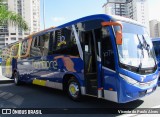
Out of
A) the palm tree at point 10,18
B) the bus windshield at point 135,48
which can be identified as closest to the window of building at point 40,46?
the palm tree at point 10,18

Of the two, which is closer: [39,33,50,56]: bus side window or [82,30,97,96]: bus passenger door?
[82,30,97,96]: bus passenger door

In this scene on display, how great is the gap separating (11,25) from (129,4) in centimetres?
12222

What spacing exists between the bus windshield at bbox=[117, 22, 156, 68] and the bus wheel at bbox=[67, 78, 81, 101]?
89.8 inches

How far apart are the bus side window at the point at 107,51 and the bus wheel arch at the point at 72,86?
1.72 m

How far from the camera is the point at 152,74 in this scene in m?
7.73

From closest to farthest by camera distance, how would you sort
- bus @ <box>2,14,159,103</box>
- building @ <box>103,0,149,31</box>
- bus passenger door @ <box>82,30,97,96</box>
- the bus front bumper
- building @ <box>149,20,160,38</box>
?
the bus front bumper
bus @ <box>2,14,159,103</box>
bus passenger door @ <box>82,30,97,96</box>
building @ <box>103,0,149,31</box>
building @ <box>149,20,160,38</box>

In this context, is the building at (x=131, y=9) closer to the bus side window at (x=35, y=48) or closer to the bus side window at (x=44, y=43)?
the bus side window at (x=35, y=48)

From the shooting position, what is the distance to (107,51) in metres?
7.26

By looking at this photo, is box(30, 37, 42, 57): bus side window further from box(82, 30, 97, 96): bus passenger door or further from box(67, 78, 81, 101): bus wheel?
box(82, 30, 97, 96): bus passenger door

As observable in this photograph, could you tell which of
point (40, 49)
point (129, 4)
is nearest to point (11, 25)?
point (40, 49)

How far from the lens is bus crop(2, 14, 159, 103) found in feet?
22.8

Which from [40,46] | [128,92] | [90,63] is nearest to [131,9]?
[40,46]

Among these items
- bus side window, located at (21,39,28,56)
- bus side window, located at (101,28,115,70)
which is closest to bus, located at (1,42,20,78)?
bus side window, located at (21,39,28,56)

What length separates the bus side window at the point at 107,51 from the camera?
23.2 feet
